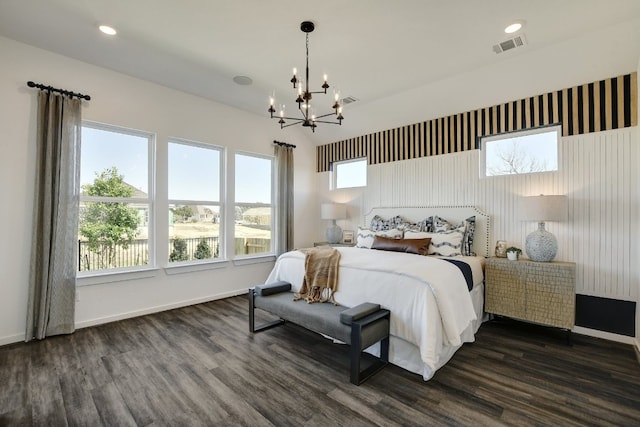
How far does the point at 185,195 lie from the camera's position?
14.6 feet

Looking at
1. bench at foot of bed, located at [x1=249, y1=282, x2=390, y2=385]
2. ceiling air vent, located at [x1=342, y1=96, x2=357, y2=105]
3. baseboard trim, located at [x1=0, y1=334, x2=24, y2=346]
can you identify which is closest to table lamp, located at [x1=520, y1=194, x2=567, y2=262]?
bench at foot of bed, located at [x1=249, y1=282, x2=390, y2=385]

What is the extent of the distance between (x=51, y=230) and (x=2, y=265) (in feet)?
1.69

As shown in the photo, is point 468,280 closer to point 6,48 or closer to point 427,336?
point 427,336

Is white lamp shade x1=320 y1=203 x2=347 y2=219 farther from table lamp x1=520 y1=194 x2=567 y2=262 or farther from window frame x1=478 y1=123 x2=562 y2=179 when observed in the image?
table lamp x1=520 y1=194 x2=567 y2=262

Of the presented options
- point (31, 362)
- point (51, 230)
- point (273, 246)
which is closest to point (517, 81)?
point (273, 246)

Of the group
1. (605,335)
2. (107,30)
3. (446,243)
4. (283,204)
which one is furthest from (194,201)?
(605,335)

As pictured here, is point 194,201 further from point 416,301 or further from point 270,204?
point 416,301

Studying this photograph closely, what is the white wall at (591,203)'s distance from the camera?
3104mm

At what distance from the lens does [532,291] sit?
329cm

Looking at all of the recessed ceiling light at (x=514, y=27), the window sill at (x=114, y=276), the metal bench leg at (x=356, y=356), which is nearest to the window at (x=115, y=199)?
the window sill at (x=114, y=276)

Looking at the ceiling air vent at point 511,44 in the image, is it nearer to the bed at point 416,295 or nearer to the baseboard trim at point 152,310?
the bed at point 416,295

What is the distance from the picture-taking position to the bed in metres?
2.40

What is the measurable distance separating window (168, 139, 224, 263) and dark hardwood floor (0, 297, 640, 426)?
1458mm

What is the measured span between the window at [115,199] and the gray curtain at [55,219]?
0.80 ft
